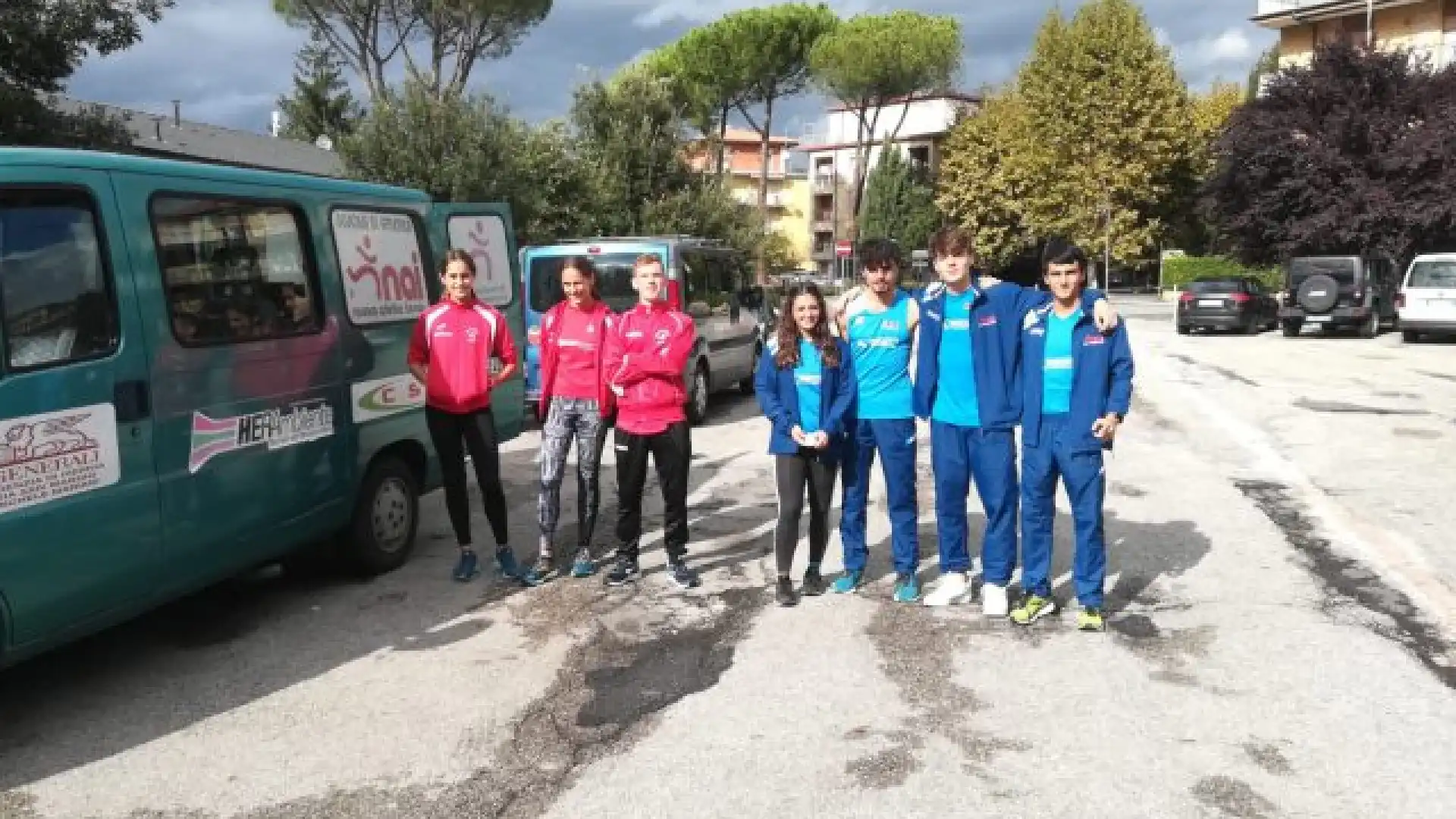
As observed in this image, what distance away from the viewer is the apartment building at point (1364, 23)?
4022 centimetres

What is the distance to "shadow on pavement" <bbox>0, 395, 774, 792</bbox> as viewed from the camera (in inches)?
166

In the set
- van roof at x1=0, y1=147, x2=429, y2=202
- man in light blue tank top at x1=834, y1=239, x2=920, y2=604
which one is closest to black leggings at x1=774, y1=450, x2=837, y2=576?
man in light blue tank top at x1=834, y1=239, x2=920, y2=604

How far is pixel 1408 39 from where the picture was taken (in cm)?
4159

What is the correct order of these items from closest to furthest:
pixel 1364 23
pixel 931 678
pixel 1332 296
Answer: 1. pixel 931 678
2. pixel 1332 296
3. pixel 1364 23

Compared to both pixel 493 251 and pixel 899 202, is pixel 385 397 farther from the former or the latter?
pixel 899 202

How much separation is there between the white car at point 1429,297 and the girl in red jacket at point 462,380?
21920 millimetres

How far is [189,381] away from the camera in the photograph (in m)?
4.61

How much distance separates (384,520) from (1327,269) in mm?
24443

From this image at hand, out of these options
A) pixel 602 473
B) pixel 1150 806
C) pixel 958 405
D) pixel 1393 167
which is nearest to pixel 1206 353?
pixel 1393 167

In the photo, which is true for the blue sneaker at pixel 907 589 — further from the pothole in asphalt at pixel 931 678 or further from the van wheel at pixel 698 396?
the van wheel at pixel 698 396

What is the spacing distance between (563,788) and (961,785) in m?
1.27

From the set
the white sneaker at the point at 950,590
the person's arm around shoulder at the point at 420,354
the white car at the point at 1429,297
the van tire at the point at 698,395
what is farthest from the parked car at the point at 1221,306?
the person's arm around shoulder at the point at 420,354

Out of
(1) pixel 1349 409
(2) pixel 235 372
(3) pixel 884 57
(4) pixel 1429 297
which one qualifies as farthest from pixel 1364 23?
(2) pixel 235 372

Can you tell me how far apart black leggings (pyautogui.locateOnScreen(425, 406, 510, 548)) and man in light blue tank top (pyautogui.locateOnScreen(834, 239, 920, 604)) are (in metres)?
1.93
